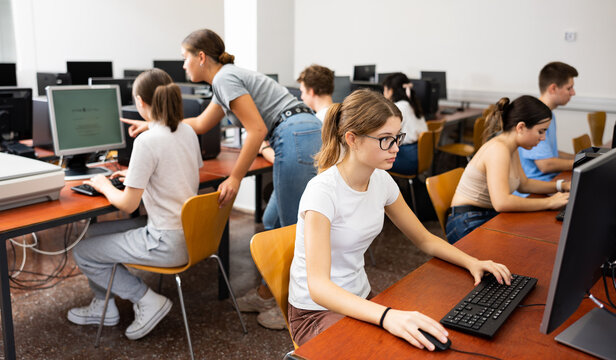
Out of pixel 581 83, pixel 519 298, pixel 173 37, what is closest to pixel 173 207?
pixel 519 298

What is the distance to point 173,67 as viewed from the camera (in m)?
7.15

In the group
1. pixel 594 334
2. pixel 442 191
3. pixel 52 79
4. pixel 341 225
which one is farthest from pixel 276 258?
pixel 52 79

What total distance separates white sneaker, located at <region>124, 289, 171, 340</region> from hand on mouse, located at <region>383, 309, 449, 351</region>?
152cm

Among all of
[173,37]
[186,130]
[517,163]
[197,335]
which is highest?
[173,37]

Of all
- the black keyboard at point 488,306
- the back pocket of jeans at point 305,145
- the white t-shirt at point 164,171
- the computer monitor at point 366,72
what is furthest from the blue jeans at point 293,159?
the computer monitor at point 366,72

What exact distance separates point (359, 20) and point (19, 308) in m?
5.75

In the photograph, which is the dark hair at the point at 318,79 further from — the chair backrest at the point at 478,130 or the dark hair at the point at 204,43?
the chair backrest at the point at 478,130

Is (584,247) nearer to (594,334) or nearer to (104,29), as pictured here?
(594,334)

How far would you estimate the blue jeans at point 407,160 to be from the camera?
13.1ft

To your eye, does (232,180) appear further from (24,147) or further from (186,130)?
(24,147)

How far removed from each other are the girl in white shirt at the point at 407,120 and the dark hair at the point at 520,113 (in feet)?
5.08

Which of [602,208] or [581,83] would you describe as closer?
[602,208]

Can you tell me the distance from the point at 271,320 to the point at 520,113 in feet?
4.88

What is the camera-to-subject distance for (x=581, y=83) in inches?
228
